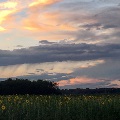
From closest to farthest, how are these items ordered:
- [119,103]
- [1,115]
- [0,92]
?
[1,115], [119,103], [0,92]

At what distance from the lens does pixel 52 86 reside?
251ft

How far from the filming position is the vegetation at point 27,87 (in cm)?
7431

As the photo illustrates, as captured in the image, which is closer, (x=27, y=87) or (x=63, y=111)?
(x=63, y=111)

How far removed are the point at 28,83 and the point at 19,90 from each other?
7.80ft

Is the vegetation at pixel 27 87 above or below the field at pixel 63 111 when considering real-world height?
above

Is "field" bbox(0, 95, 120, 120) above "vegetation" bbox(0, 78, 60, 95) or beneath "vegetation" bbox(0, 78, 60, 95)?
beneath

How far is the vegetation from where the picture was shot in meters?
74.3

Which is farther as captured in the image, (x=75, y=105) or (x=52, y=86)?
(x=52, y=86)

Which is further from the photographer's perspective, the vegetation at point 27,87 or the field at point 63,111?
Answer: the vegetation at point 27,87

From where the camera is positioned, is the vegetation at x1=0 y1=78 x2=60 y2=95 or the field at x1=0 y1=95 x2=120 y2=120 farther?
the vegetation at x1=0 y1=78 x2=60 y2=95

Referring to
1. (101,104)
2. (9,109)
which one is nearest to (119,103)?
(101,104)

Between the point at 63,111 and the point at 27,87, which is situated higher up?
the point at 27,87

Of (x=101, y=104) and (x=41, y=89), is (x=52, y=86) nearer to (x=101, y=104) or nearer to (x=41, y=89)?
(x=41, y=89)

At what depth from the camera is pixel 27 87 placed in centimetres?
7506
